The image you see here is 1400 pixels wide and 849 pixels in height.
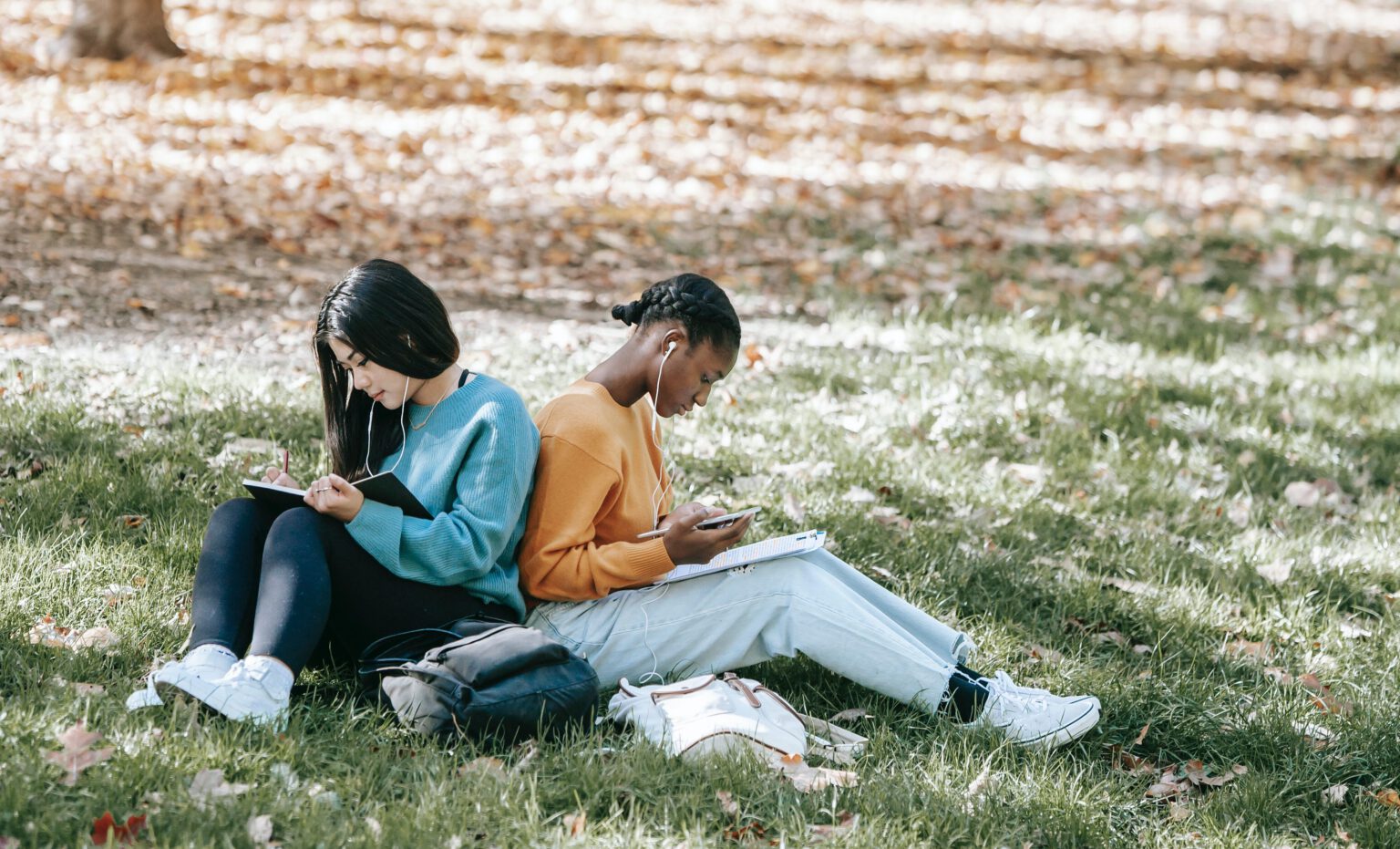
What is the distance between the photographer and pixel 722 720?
122 inches

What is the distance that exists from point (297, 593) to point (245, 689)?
228 mm

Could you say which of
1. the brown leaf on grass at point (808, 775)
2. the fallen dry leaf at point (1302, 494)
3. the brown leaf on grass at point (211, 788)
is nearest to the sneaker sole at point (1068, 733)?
the brown leaf on grass at point (808, 775)

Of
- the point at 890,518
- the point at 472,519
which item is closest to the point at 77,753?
the point at 472,519

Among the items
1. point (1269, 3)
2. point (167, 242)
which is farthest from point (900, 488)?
point (1269, 3)

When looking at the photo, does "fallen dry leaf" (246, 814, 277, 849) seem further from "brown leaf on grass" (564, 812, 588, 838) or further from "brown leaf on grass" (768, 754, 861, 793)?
"brown leaf on grass" (768, 754, 861, 793)

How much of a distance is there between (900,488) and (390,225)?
4609 mm

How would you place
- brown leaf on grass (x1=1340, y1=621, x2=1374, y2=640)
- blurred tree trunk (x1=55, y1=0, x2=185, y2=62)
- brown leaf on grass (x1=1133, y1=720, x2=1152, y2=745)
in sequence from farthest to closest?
blurred tree trunk (x1=55, y1=0, x2=185, y2=62) < brown leaf on grass (x1=1340, y1=621, x2=1374, y2=640) < brown leaf on grass (x1=1133, y1=720, x2=1152, y2=745)

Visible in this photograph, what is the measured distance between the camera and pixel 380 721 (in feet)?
10.4

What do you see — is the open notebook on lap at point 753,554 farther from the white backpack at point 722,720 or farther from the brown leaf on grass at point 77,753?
the brown leaf on grass at point 77,753

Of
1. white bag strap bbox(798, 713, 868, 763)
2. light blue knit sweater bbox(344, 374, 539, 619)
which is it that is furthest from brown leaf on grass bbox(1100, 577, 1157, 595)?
light blue knit sweater bbox(344, 374, 539, 619)

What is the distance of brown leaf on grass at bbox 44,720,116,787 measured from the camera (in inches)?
107

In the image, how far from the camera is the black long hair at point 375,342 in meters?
3.19

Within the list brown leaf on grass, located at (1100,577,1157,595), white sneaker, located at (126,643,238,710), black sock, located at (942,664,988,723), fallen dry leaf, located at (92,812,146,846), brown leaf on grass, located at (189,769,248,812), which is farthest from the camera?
brown leaf on grass, located at (1100,577,1157,595)

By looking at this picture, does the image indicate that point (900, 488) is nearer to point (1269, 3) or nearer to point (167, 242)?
point (167, 242)
